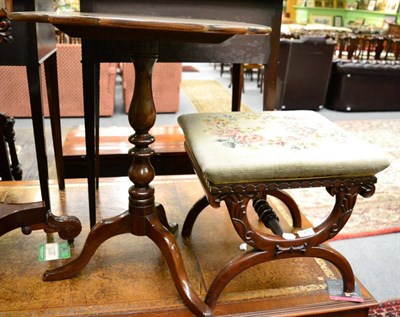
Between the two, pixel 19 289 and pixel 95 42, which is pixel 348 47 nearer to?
pixel 95 42

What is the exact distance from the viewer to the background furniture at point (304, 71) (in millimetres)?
4223

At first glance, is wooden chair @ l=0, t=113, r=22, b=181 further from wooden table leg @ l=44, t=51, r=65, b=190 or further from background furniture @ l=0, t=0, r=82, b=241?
background furniture @ l=0, t=0, r=82, b=241

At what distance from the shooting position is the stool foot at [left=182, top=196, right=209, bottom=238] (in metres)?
1.47

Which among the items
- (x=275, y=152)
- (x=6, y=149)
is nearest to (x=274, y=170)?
(x=275, y=152)

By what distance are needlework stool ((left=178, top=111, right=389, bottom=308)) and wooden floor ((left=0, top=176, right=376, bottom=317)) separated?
0.36 feet

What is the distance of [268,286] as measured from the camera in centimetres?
129

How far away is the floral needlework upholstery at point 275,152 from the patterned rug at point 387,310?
63 cm

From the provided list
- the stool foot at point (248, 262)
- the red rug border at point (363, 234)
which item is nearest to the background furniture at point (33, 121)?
the stool foot at point (248, 262)

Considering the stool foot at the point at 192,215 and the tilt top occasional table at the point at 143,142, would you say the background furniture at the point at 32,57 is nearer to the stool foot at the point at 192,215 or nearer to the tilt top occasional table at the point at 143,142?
the tilt top occasional table at the point at 143,142

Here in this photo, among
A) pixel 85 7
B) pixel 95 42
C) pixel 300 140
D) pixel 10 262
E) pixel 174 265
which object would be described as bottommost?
pixel 10 262

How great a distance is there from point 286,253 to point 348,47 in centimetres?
444

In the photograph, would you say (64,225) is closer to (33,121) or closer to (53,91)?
(33,121)

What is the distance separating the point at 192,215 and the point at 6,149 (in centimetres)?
103

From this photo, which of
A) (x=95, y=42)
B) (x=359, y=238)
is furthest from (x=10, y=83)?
(x=359, y=238)
